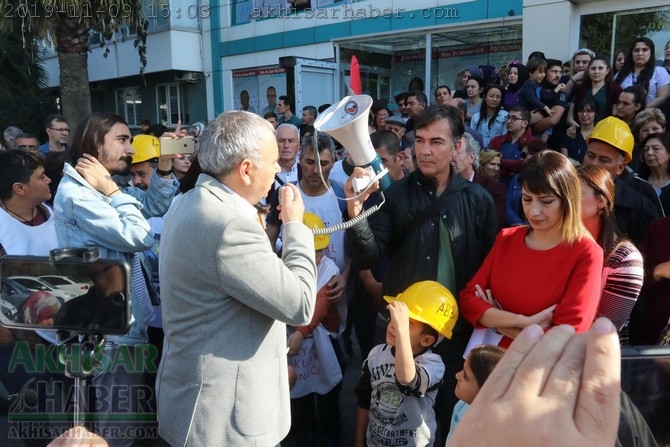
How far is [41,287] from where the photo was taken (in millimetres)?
1240

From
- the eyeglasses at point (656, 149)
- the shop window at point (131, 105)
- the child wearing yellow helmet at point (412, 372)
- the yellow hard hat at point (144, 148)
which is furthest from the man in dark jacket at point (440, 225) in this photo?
the shop window at point (131, 105)

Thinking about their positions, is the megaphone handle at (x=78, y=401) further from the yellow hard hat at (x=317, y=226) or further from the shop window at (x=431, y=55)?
the shop window at (x=431, y=55)

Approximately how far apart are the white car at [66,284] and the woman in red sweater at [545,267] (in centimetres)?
164

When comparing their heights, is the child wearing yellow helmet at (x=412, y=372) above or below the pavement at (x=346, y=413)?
above

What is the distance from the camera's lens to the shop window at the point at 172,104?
16469 millimetres

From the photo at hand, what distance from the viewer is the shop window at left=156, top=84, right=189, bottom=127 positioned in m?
16.5

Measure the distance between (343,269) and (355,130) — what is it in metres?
1.45

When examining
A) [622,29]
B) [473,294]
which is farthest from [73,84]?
[473,294]

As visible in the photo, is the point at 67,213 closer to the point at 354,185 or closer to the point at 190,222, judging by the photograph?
the point at 190,222

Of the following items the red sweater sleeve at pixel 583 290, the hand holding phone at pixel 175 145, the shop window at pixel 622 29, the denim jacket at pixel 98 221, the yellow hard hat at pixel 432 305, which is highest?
the shop window at pixel 622 29

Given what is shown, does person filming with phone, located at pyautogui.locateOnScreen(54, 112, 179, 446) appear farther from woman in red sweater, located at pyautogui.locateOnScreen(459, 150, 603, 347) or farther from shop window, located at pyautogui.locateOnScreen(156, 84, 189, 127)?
shop window, located at pyautogui.locateOnScreen(156, 84, 189, 127)

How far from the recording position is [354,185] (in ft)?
7.43

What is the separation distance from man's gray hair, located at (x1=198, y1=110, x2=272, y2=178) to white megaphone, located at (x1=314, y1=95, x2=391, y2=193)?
55cm

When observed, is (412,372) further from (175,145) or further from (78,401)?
(175,145)
